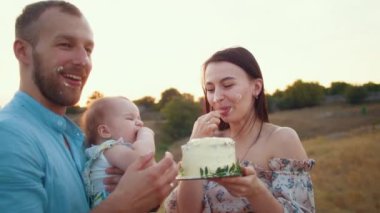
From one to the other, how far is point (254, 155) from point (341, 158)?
22846mm

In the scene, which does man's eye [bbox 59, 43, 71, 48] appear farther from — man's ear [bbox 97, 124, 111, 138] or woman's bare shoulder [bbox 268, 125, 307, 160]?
woman's bare shoulder [bbox 268, 125, 307, 160]

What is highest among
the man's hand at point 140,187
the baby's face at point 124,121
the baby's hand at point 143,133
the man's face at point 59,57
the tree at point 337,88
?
the tree at point 337,88

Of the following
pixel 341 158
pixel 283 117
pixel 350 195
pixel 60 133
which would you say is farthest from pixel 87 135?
pixel 283 117

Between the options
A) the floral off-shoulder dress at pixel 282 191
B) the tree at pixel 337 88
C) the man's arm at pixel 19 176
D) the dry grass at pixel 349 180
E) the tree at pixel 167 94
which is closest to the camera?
the man's arm at pixel 19 176

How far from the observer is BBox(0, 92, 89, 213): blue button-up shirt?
233 cm

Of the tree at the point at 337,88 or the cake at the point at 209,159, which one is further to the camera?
the tree at the point at 337,88

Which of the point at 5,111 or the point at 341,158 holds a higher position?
the point at 5,111

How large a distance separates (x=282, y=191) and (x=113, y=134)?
5.03 ft

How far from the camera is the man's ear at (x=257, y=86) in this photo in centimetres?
418

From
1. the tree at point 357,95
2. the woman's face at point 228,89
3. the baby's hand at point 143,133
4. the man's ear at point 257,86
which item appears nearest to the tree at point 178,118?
the tree at point 357,95

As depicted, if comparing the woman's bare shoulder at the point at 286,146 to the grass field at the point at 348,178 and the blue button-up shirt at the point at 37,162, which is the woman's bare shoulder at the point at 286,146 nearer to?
the blue button-up shirt at the point at 37,162

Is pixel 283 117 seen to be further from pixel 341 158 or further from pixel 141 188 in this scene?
pixel 141 188

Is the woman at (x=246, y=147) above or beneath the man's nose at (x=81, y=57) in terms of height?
beneath

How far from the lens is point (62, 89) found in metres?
2.99
